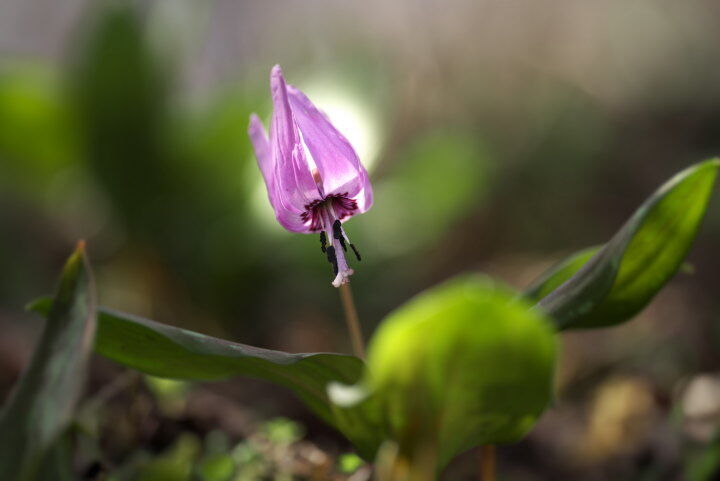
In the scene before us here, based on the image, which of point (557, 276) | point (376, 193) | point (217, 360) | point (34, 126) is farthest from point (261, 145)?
point (376, 193)

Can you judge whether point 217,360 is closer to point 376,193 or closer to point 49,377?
point 49,377

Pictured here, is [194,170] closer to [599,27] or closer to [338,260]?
[338,260]

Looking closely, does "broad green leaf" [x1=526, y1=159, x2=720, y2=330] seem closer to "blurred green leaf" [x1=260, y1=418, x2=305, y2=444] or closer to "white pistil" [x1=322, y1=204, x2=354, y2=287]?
"white pistil" [x1=322, y1=204, x2=354, y2=287]

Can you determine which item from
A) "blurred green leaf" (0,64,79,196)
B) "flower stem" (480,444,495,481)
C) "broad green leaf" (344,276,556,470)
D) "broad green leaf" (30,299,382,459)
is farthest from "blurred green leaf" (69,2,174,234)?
"broad green leaf" (344,276,556,470)

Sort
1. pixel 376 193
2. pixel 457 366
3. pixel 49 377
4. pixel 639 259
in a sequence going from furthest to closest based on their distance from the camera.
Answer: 1. pixel 376 193
2. pixel 639 259
3. pixel 49 377
4. pixel 457 366

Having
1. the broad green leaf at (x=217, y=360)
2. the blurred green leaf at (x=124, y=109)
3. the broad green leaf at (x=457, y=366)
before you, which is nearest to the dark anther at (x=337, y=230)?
the broad green leaf at (x=217, y=360)

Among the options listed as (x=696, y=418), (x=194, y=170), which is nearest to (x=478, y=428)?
(x=696, y=418)

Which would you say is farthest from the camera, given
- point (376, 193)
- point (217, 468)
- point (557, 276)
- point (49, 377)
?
point (376, 193)
